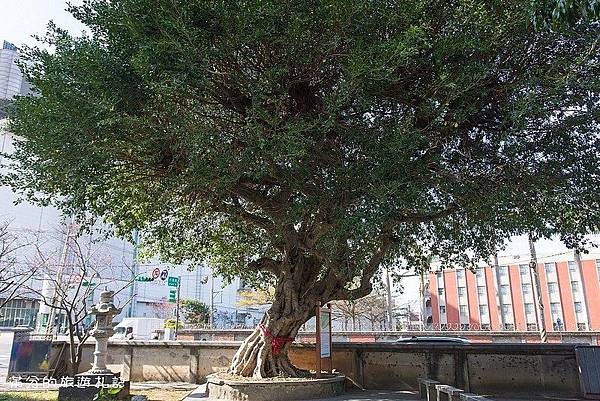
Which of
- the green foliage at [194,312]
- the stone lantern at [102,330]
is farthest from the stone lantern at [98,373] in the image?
the green foliage at [194,312]

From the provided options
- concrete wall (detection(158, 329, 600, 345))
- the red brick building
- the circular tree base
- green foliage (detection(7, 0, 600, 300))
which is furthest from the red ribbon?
the red brick building

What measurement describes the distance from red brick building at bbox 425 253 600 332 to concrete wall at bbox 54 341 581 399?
29131 mm

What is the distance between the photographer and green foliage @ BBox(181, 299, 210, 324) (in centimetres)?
4628

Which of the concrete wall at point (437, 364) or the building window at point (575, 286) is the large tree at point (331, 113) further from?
the building window at point (575, 286)

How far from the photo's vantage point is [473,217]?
34.8ft

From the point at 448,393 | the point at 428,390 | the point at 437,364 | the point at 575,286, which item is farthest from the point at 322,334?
the point at 575,286

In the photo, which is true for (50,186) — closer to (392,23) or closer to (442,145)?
(392,23)

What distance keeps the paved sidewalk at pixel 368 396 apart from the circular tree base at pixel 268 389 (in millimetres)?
264

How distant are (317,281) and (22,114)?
763 cm

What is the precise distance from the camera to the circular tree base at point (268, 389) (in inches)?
413

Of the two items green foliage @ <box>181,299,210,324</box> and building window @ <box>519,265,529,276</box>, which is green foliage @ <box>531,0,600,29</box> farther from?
building window @ <box>519,265,529,276</box>

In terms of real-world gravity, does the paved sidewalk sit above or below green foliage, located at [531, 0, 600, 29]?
below

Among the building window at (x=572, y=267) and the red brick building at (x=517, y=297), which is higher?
the building window at (x=572, y=267)

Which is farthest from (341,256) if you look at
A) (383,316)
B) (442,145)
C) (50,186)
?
(383,316)
